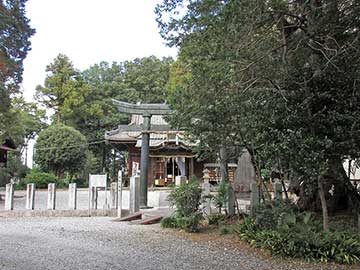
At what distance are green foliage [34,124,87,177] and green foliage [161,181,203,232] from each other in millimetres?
22799

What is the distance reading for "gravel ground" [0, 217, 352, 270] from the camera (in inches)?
248

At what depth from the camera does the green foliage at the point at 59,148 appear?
103ft

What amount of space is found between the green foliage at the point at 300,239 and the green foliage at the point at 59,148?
82.2ft

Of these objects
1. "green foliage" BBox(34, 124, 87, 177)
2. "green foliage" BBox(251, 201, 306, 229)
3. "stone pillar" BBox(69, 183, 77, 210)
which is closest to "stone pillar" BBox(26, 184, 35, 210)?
"stone pillar" BBox(69, 183, 77, 210)

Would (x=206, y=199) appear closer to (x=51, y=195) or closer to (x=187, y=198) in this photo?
(x=187, y=198)

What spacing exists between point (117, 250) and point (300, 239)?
3212mm

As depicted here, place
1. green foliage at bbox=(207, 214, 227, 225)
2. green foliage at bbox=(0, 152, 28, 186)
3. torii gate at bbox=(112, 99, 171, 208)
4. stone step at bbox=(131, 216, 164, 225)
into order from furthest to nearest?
1. green foliage at bbox=(0, 152, 28, 186)
2. torii gate at bbox=(112, 99, 171, 208)
3. stone step at bbox=(131, 216, 164, 225)
4. green foliage at bbox=(207, 214, 227, 225)

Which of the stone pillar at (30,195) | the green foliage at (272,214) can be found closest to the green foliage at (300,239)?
the green foliage at (272,214)

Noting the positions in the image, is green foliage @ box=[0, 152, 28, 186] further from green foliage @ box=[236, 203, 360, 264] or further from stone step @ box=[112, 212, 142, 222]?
green foliage @ box=[236, 203, 360, 264]

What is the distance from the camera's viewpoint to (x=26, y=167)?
117 feet

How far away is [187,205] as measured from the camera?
9.93 metres

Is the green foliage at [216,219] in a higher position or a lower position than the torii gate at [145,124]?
lower

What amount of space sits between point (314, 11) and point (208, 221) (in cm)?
597

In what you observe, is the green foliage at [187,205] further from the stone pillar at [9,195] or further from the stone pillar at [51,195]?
the stone pillar at [9,195]
